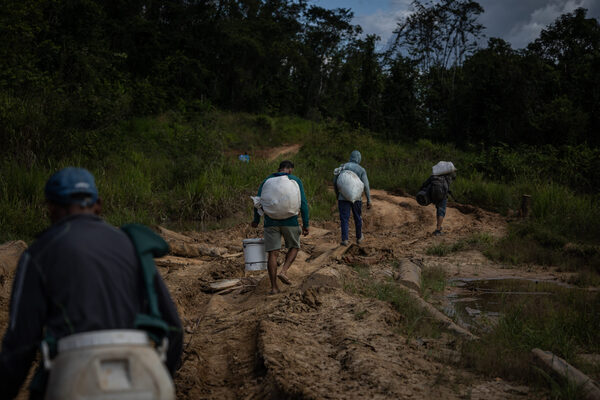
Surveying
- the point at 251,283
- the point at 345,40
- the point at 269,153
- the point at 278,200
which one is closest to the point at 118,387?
the point at 278,200

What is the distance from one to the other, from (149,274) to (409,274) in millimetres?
6323

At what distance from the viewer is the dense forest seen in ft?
57.0

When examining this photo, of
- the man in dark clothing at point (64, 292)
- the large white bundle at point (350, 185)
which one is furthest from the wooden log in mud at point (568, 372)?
the large white bundle at point (350, 185)

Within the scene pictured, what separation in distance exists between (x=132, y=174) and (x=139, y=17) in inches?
709

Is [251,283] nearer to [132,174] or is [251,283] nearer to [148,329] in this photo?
[148,329]

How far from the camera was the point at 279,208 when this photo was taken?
A: 667 centimetres

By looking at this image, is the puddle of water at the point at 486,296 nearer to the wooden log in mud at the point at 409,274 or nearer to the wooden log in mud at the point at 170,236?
the wooden log in mud at the point at 409,274

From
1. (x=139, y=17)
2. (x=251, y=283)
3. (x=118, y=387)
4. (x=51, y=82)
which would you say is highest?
(x=139, y=17)

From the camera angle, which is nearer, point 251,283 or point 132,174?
point 251,283

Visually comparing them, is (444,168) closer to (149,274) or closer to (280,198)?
(280,198)

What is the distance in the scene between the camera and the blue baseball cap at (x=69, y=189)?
236 centimetres

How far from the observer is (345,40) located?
132ft

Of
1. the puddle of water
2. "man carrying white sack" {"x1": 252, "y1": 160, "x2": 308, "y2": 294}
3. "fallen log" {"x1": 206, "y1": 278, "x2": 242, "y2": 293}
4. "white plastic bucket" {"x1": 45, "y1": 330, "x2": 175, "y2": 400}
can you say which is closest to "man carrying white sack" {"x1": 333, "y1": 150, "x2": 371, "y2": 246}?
the puddle of water

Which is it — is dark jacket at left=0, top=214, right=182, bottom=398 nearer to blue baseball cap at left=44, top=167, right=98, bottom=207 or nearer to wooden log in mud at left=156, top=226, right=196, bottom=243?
blue baseball cap at left=44, top=167, right=98, bottom=207
